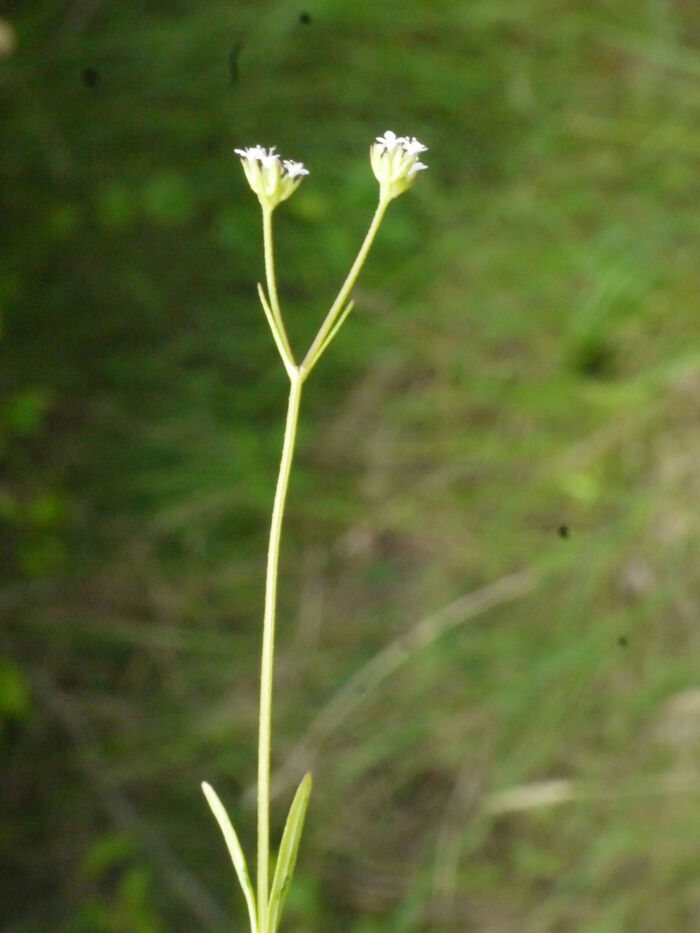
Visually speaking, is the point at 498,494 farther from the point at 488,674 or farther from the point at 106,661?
the point at 106,661

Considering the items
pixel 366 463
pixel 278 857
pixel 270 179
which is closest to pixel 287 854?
pixel 278 857

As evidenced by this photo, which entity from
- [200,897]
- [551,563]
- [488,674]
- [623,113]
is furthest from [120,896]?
[623,113]

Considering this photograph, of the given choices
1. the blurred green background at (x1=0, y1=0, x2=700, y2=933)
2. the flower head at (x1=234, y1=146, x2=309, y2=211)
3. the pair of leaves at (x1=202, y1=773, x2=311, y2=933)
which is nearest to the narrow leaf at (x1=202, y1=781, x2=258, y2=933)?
the pair of leaves at (x1=202, y1=773, x2=311, y2=933)

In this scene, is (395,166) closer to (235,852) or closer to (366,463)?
(235,852)

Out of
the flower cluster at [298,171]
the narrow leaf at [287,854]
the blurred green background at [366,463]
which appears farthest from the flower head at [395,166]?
the blurred green background at [366,463]

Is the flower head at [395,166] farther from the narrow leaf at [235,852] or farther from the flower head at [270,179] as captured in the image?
the narrow leaf at [235,852]

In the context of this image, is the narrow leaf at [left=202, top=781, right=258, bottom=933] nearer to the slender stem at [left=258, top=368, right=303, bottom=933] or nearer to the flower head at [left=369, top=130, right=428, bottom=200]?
the slender stem at [left=258, top=368, right=303, bottom=933]

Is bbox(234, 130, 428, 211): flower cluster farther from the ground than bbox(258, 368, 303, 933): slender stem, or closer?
farther from the ground
